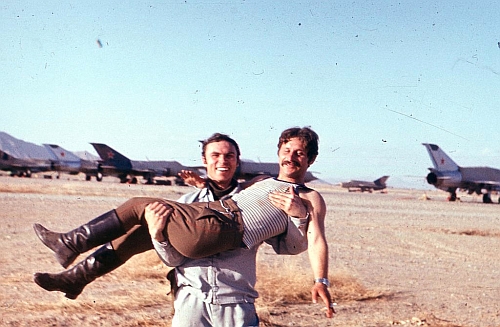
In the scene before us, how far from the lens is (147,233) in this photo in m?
2.98

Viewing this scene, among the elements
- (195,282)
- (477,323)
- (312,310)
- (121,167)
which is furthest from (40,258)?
(121,167)

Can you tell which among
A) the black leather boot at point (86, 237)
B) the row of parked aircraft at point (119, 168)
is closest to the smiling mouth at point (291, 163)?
the black leather boot at point (86, 237)

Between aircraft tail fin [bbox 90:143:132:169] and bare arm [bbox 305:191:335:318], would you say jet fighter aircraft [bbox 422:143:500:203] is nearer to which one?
aircraft tail fin [bbox 90:143:132:169]

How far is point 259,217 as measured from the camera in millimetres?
2664

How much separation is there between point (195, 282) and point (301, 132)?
914mm

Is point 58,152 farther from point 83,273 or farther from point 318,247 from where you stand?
point 318,247

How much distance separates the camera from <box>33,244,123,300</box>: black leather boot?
10.0ft

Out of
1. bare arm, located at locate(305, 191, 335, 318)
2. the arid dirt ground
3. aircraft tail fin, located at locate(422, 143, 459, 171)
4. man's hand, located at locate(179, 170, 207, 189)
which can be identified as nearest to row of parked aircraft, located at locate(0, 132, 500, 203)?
aircraft tail fin, located at locate(422, 143, 459, 171)

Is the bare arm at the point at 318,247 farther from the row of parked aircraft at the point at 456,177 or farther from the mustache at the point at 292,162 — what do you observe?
the row of parked aircraft at the point at 456,177

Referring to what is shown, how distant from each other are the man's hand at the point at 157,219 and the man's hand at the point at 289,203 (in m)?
0.50

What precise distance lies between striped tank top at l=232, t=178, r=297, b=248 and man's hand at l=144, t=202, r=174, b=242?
0.35 meters

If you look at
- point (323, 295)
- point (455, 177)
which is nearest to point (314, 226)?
point (323, 295)

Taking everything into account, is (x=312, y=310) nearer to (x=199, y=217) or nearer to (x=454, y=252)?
(x=199, y=217)

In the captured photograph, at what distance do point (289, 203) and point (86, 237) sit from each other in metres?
1.09
